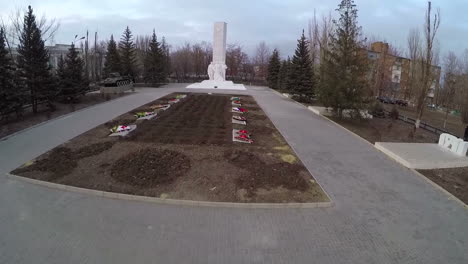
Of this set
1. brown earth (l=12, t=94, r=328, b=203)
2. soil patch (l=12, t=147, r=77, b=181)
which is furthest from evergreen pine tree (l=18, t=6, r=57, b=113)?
soil patch (l=12, t=147, r=77, b=181)

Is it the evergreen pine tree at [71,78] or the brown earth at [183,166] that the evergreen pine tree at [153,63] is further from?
the brown earth at [183,166]

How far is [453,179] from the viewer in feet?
24.9

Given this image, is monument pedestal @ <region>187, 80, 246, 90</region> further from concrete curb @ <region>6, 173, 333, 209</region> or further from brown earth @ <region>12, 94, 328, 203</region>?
concrete curb @ <region>6, 173, 333, 209</region>

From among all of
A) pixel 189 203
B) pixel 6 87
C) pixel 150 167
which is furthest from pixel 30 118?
pixel 189 203

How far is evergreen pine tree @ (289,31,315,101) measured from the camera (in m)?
23.5

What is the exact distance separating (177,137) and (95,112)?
787 cm

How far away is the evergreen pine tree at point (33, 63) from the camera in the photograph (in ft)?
47.2

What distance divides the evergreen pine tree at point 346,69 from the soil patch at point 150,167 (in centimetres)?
987

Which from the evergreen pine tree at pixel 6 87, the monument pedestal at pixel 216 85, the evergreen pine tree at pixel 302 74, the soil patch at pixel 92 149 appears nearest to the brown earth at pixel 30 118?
the evergreen pine tree at pixel 6 87

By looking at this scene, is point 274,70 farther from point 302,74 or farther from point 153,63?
point 153,63

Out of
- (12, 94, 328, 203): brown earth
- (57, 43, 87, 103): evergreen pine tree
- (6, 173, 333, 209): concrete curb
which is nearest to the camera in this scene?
(6, 173, 333, 209): concrete curb

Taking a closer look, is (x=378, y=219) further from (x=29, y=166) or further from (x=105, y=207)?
(x=29, y=166)

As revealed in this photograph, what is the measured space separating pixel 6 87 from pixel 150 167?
979cm

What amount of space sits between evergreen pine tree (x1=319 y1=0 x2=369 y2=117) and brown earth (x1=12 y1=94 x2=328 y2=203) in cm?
524
